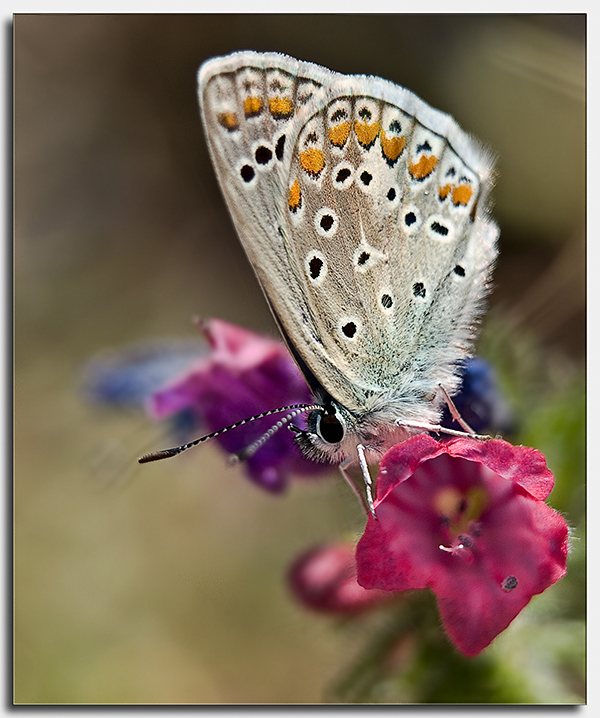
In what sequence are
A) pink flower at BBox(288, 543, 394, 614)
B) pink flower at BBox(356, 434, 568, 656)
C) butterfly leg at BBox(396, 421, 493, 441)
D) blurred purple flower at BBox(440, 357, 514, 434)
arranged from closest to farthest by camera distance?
pink flower at BBox(356, 434, 568, 656) → butterfly leg at BBox(396, 421, 493, 441) → blurred purple flower at BBox(440, 357, 514, 434) → pink flower at BBox(288, 543, 394, 614)

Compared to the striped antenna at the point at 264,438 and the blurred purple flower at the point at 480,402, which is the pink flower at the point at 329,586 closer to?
the blurred purple flower at the point at 480,402

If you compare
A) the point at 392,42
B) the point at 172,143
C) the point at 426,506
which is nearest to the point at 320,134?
the point at 426,506

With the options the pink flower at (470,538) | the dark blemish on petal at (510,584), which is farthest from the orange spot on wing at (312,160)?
the dark blemish on petal at (510,584)

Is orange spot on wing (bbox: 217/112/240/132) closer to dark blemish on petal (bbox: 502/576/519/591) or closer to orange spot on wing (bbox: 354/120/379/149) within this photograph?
orange spot on wing (bbox: 354/120/379/149)

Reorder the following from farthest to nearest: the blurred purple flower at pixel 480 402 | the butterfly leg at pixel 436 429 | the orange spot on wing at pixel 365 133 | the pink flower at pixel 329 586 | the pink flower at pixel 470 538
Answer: the pink flower at pixel 329 586, the blurred purple flower at pixel 480 402, the orange spot on wing at pixel 365 133, the butterfly leg at pixel 436 429, the pink flower at pixel 470 538

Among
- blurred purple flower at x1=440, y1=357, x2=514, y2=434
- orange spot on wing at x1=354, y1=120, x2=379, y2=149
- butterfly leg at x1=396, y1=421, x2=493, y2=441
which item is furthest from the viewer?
blurred purple flower at x1=440, y1=357, x2=514, y2=434

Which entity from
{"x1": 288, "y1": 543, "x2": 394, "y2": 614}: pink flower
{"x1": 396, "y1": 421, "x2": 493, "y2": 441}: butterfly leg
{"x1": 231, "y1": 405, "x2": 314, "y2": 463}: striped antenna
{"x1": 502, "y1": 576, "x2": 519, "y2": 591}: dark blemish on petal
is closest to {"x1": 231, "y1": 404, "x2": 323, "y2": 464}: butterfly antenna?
{"x1": 231, "y1": 405, "x2": 314, "y2": 463}: striped antenna

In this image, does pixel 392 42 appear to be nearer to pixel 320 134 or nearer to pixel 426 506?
pixel 320 134

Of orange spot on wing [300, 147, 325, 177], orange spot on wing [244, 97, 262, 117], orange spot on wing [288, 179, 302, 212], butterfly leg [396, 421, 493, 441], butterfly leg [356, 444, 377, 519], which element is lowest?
butterfly leg [356, 444, 377, 519]
